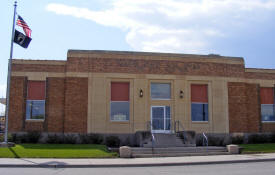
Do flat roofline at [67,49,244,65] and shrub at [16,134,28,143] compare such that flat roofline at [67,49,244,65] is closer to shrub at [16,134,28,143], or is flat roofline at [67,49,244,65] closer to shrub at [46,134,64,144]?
shrub at [46,134,64,144]

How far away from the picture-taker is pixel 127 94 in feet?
83.5

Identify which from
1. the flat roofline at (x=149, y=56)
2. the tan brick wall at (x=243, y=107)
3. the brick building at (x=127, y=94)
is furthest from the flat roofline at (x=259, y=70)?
the flat roofline at (x=149, y=56)

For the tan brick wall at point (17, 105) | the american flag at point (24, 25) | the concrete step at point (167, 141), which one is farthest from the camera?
the tan brick wall at point (17, 105)

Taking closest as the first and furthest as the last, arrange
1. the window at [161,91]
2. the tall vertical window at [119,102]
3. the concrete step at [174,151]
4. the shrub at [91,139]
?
the concrete step at [174,151]
the shrub at [91,139]
the tall vertical window at [119,102]
the window at [161,91]

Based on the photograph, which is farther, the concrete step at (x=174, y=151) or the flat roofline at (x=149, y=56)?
the flat roofline at (x=149, y=56)

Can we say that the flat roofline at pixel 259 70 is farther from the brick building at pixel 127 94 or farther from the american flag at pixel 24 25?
the american flag at pixel 24 25

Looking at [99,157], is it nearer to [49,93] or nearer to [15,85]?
[49,93]

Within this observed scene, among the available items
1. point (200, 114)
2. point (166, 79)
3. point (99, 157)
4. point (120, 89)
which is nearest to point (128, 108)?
point (120, 89)

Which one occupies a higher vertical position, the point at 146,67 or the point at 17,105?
the point at 146,67

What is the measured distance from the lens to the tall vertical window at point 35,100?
977 inches

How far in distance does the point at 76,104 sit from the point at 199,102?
32.0ft

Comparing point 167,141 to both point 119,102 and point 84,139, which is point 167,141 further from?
point 84,139

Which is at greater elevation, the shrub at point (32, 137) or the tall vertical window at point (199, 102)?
the tall vertical window at point (199, 102)

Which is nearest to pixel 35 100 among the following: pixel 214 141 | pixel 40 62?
pixel 40 62
